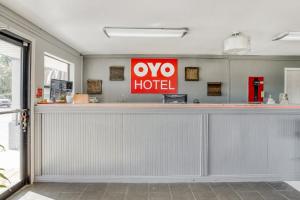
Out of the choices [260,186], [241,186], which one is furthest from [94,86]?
[260,186]

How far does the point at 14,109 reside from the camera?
10.9 ft

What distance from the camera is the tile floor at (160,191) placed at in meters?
3.11

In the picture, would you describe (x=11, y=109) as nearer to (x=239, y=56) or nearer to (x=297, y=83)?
(x=239, y=56)

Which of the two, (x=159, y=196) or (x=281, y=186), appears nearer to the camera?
(x=159, y=196)

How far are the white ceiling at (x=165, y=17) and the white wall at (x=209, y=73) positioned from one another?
5.49ft

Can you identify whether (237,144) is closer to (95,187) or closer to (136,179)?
(136,179)

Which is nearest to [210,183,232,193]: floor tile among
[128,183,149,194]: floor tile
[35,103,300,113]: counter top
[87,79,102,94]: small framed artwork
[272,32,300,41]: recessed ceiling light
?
[128,183,149,194]: floor tile

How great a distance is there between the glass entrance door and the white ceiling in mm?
595

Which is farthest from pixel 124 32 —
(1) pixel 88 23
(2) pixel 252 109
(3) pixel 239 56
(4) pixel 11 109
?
(3) pixel 239 56

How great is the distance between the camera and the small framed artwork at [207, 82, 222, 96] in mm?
6820

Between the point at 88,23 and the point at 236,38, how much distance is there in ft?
8.51

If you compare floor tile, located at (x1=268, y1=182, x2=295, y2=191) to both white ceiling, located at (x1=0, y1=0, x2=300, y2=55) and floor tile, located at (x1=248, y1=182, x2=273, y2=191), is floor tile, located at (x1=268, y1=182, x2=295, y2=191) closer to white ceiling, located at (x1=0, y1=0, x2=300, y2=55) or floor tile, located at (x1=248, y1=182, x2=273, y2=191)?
floor tile, located at (x1=248, y1=182, x2=273, y2=191)

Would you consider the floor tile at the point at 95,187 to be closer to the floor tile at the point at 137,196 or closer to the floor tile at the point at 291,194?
the floor tile at the point at 137,196

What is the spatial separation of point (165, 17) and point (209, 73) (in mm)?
3720
